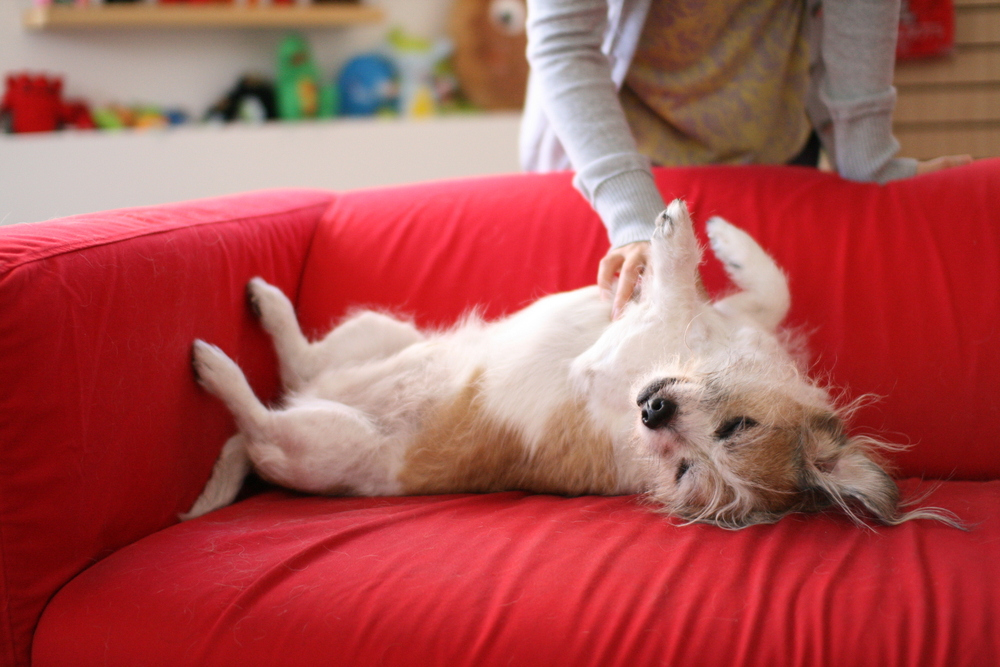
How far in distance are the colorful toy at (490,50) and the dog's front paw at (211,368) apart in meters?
3.46

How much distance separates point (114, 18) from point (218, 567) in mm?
3730

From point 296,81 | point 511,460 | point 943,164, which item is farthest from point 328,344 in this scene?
point 296,81

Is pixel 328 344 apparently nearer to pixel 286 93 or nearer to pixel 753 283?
pixel 753 283

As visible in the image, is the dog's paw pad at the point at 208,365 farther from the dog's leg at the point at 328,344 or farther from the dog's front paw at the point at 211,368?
the dog's leg at the point at 328,344

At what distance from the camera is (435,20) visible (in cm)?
466

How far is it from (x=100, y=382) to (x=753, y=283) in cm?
137

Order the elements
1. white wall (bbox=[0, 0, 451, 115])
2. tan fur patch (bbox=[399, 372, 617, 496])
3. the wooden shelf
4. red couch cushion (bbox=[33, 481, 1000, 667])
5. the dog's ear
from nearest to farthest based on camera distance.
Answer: red couch cushion (bbox=[33, 481, 1000, 667]) → the dog's ear → tan fur patch (bbox=[399, 372, 617, 496]) → the wooden shelf → white wall (bbox=[0, 0, 451, 115])

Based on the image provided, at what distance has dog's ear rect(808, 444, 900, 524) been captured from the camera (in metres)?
1.29

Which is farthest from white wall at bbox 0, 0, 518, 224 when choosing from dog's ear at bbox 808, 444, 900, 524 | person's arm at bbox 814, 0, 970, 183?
dog's ear at bbox 808, 444, 900, 524

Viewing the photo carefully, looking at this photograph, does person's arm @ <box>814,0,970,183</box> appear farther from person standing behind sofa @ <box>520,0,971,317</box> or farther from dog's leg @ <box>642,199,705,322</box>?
dog's leg @ <box>642,199,705,322</box>

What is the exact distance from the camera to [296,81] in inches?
169

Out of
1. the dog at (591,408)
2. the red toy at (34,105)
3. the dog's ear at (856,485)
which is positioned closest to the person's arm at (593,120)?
the dog at (591,408)

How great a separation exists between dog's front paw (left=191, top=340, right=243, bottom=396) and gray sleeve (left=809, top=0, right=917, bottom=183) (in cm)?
167

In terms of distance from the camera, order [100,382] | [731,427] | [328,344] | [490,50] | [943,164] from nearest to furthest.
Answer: [100,382], [731,427], [328,344], [943,164], [490,50]
